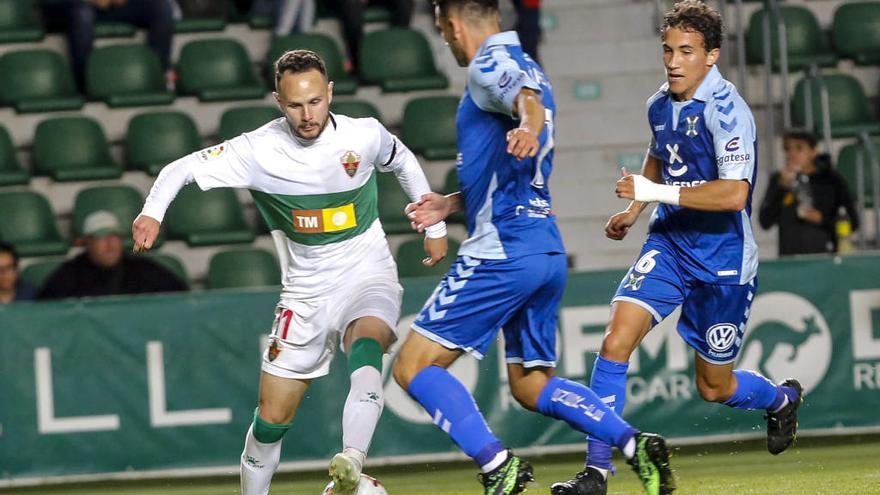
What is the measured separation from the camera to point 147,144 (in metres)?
12.5

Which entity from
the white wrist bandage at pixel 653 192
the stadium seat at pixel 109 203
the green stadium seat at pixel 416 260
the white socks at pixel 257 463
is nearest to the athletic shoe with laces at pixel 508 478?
the white wrist bandage at pixel 653 192

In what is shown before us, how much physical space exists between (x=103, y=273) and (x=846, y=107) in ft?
21.9

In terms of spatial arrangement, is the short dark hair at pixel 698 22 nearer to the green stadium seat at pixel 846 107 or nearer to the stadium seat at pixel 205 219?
the stadium seat at pixel 205 219

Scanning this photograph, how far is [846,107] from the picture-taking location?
13.4 m

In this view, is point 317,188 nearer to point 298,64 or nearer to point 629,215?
point 298,64

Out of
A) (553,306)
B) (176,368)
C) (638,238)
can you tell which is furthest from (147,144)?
(553,306)

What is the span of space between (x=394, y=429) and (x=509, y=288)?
13.3 ft

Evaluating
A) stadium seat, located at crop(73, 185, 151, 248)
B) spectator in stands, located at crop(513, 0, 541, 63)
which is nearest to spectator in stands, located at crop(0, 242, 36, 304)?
stadium seat, located at crop(73, 185, 151, 248)

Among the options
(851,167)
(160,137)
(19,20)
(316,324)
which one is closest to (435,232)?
(316,324)

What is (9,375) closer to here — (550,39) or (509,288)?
(509,288)

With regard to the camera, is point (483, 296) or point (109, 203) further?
point (109, 203)

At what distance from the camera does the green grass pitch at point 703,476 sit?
7711 millimetres

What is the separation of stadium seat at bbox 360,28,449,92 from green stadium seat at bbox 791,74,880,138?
308 centimetres

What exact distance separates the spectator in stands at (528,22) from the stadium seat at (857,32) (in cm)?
307
